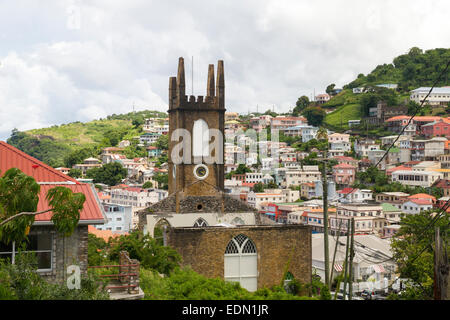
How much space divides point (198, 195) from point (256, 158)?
115212 millimetres

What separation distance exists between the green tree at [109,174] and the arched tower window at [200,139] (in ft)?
356

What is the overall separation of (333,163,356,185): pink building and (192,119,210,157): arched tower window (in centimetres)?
9292

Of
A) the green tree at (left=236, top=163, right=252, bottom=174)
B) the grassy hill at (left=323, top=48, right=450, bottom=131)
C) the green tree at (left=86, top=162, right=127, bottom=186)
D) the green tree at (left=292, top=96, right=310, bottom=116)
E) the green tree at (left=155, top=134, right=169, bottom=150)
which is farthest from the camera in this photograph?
the green tree at (left=292, top=96, right=310, bottom=116)

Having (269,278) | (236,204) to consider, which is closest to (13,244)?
(269,278)

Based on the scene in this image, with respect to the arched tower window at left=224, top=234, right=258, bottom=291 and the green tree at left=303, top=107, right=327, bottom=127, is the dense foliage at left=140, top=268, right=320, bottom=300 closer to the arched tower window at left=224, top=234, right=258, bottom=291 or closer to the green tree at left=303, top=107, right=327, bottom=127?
the arched tower window at left=224, top=234, right=258, bottom=291

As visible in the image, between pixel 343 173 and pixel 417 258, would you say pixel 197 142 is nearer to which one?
pixel 417 258

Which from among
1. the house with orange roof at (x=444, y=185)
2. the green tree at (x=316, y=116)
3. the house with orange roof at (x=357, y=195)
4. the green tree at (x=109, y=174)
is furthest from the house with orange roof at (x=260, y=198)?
the green tree at (x=316, y=116)

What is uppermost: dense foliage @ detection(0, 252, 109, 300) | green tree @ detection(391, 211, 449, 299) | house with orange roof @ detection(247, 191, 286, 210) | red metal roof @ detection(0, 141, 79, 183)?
red metal roof @ detection(0, 141, 79, 183)

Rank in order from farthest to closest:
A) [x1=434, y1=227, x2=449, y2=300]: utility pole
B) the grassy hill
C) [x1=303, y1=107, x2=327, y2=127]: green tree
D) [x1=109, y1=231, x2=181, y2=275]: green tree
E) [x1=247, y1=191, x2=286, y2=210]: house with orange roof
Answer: [x1=303, y1=107, x2=327, y2=127]: green tree, the grassy hill, [x1=247, y1=191, x2=286, y2=210]: house with orange roof, [x1=109, y1=231, x2=181, y2=275]: green tree, [x1=434, y1=227, x2=449, y2=300]: utility pole

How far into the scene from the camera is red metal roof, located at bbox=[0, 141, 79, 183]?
1284cm

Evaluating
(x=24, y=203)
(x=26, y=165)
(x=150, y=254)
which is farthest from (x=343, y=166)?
(x=24, y=203)

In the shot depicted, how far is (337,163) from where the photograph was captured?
13325cm

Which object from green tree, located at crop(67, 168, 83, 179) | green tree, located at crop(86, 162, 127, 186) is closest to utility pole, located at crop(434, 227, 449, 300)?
green tree, located at crop(67, 168, 83, 179)

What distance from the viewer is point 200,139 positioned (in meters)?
34.5
